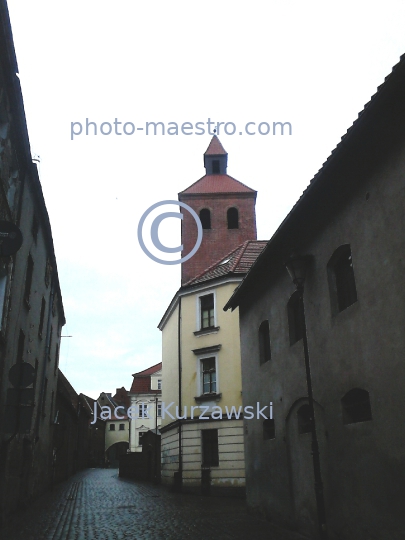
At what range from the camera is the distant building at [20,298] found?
10.6 m

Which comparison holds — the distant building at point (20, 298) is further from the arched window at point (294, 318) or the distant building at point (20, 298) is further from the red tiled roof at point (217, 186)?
the red tiled roof at point (217, 186)

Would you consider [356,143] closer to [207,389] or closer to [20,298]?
[20,298]

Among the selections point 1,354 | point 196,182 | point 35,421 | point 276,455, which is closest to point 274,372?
point 276,455

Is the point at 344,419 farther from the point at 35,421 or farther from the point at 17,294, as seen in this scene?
the point at 35,421

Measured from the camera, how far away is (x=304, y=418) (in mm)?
11250

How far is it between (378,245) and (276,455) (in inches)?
267

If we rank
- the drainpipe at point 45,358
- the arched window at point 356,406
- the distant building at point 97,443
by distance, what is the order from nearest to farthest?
the arched window at point 356,406 → the drainpipe at point 45,358 → the distant building at point 97,443

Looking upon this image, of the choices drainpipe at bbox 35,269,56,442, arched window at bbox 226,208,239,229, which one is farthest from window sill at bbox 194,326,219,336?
arched window at bbox 226,208,239,229

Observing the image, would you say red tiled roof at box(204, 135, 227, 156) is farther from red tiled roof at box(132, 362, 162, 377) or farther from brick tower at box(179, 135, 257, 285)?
red tiled roof at box(132, 362, 162, 377)

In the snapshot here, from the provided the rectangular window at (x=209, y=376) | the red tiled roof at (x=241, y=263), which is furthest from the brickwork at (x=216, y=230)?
the rectangular window at (x=209, y=376)

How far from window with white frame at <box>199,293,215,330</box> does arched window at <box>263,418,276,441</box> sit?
1191cm

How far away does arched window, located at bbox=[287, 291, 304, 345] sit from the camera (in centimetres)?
1197

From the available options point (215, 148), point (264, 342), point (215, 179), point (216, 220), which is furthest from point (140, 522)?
point (215, 148)

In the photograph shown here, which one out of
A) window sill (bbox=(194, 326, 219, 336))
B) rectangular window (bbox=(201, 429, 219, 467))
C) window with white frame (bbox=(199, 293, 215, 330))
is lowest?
rectangular window (bbox=(201, 429, 219, 467))
